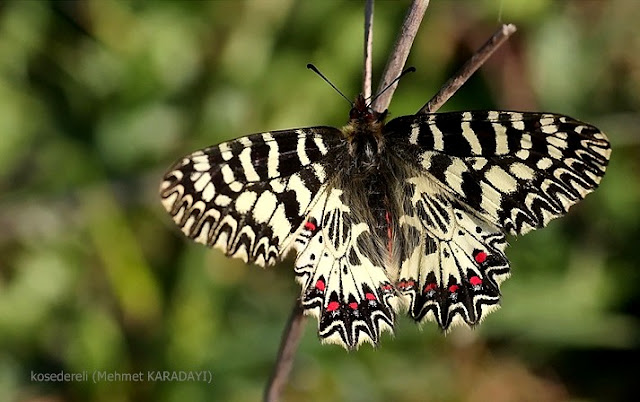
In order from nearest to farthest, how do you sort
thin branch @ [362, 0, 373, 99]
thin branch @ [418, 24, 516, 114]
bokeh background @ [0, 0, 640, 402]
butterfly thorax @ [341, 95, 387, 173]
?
thin branch @ [418, 24, 516, 114]
thin branch @ [362, 0, 373, 99]
butterfly thorax @ [341, 95, 387, 173]
bokeh background @ [0, 0, 640, 402]

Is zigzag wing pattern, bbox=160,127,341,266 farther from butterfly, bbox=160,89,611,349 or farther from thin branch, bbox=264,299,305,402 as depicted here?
thin branch, bbox=264,299,305,402

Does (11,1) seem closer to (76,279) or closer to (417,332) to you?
(76,279)

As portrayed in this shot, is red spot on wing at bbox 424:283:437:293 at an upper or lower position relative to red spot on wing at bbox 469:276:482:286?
lower

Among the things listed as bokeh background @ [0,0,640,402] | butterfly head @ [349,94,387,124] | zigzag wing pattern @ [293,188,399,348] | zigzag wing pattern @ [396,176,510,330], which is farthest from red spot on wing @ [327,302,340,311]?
bokeh background @ [0,0,640,402]

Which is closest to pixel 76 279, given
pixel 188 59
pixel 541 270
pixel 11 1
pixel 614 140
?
pixel 188 59

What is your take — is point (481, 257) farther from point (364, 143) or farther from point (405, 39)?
point (405, 39)

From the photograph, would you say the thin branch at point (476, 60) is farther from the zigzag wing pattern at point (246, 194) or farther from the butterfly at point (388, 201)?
the zigzag wing pattern at point (246, 194)

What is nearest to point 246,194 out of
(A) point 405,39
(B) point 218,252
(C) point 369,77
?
(C) point 369,77
